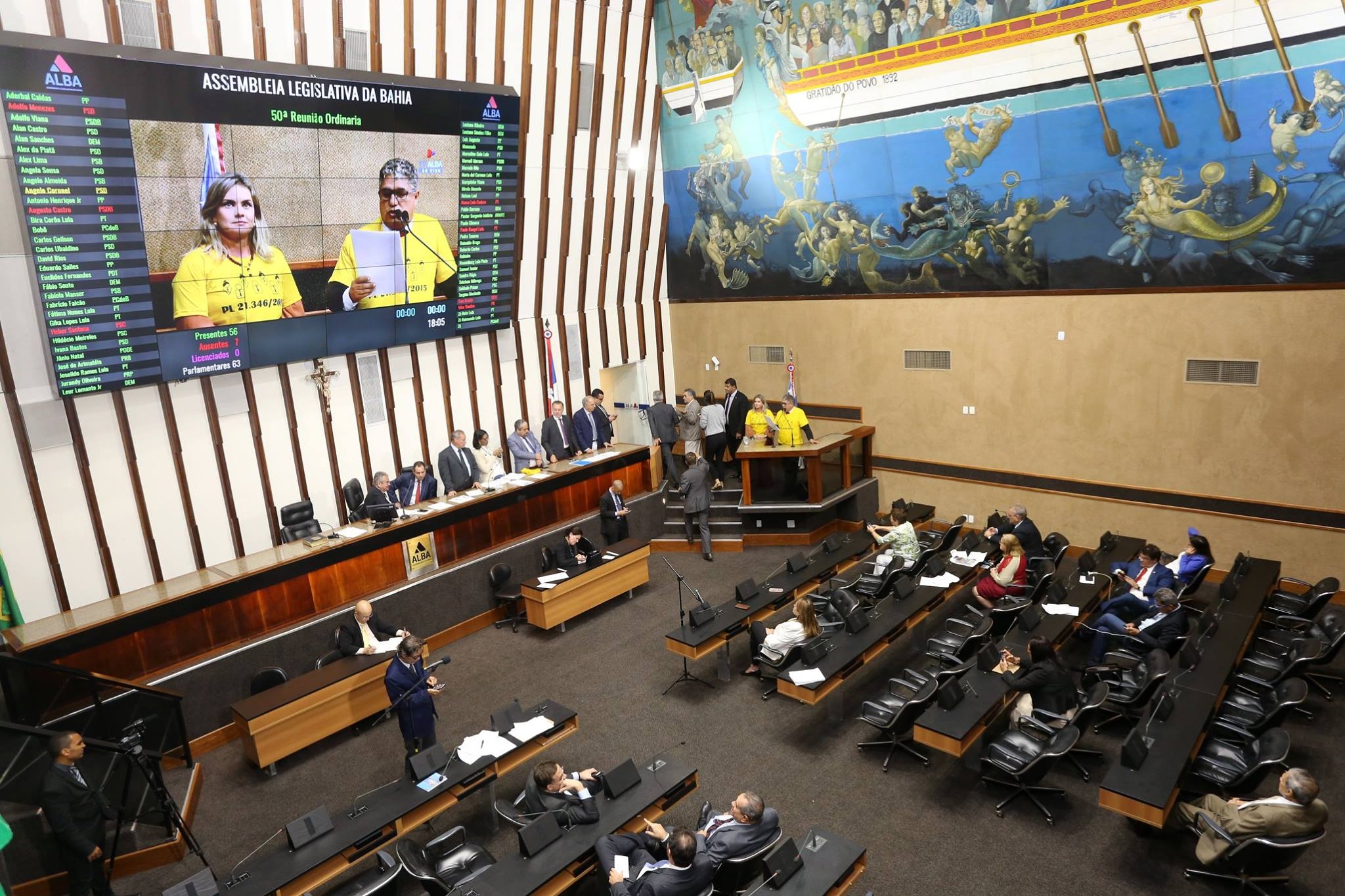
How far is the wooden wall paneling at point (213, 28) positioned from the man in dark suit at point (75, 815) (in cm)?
637

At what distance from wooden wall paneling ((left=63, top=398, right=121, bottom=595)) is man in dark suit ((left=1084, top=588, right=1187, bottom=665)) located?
932 centimetres

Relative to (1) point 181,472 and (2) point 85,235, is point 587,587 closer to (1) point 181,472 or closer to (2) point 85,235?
(1) point 181,472

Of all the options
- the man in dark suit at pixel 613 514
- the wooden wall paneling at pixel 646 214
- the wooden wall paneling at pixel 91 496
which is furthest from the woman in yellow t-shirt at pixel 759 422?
the wooden wall paneling at pixel 91 496

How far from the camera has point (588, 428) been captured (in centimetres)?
1180

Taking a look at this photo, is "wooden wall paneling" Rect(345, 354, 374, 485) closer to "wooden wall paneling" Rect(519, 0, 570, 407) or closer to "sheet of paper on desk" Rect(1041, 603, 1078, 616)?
"wooden wall paneling" Rect(519, 0, 570, 407)

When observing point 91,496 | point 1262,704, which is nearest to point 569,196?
point 91,496

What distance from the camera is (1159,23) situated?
8664 millimetres

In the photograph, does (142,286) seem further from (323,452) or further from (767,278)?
(767,278)

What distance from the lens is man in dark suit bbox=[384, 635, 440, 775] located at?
6.43 m

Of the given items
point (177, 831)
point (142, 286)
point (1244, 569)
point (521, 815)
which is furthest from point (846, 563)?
point (142, 286)

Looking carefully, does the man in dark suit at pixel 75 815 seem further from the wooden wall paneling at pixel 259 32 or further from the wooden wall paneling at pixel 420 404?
the wooden wall paneling at pixel 259 32

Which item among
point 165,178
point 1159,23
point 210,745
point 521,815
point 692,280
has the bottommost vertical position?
point 210,745

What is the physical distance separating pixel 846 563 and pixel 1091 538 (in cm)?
313

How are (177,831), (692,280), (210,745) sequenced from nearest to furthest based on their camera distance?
(177,831)
(210,745)
(692,280)
